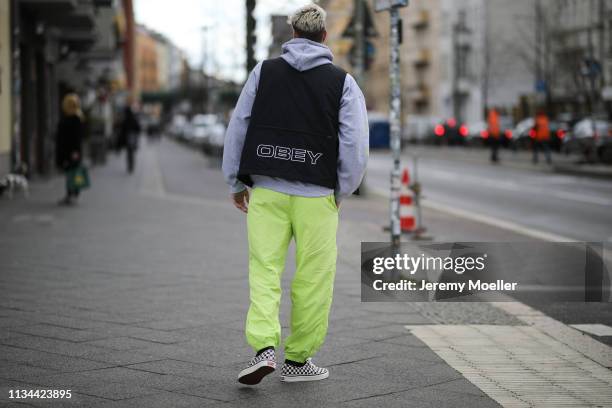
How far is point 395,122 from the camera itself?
9.72 metres

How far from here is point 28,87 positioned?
2591 cm

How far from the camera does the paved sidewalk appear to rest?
17.7ft

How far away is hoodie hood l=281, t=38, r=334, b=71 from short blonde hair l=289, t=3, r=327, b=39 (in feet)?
0.14

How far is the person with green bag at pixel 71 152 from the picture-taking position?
18.0m

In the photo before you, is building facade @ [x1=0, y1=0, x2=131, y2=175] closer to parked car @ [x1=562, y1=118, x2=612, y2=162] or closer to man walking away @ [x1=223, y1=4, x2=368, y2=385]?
man walking away @ [x1=223, y1=4, x2=368, y2=385]

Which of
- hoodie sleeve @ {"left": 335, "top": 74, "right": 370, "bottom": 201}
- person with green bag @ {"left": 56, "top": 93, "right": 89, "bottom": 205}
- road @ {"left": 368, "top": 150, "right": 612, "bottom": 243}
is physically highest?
hoodie sleeve @ {"left": 335, "top": 74, "right": 370, "bottom": 201}

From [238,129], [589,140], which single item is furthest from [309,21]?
[589,140]

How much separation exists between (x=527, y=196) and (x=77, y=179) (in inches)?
361

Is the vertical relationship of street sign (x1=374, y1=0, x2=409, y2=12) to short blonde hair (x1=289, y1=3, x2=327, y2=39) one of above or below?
above

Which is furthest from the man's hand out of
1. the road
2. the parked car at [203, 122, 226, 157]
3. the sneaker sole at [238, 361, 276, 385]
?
the parked car at [203, 122, 226, 157]

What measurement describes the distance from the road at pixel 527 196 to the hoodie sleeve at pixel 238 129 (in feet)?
30.9

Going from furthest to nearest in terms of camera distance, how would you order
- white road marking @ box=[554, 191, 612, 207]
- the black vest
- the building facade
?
the building facade → white road marking @ box=[554, 191, 612, 207] → the black vest

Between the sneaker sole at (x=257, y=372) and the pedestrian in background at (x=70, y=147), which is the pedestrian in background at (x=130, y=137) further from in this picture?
the sneaker sole at (x=257, y=372)

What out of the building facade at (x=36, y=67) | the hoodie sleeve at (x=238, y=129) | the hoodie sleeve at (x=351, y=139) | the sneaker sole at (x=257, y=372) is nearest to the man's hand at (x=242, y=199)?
the hoodie sleeve at (x=238, y=129)
